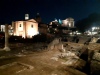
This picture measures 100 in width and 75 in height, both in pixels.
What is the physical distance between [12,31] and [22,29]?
7.20 meters

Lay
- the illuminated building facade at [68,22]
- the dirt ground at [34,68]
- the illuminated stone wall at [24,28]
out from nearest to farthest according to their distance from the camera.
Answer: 1. the dirt ground at [34,68]
2. the illuminated stone wall at [24,28]
3. the illuminated building facade at [68,22]

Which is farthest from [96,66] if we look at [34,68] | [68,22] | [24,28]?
[68,22]

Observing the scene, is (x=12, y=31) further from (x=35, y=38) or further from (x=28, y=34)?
(x=35, y=38)

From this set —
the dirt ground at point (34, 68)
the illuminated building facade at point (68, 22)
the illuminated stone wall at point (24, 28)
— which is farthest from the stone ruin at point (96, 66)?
the illuminated building facade at point (68, 22)

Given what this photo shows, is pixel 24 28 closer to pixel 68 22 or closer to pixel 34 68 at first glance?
pixel 34 68

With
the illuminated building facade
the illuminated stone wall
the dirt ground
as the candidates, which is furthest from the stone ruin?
the illuminated building facade

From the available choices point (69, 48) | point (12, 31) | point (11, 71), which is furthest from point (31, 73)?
point (12, 31)

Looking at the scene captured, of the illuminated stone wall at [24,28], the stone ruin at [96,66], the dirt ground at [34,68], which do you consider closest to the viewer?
the stone ruin at [96,66]

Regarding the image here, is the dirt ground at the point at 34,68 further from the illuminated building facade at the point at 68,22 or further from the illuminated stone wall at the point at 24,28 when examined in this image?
the illuminated building facade at the point at 68,22

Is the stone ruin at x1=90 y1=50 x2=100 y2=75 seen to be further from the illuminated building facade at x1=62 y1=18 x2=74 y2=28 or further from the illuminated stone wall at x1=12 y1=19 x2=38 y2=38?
the illuminated building facade at x1=62 y1=18 x2=74 y2=28

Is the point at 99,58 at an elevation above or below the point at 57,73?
above

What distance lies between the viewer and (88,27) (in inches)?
2633

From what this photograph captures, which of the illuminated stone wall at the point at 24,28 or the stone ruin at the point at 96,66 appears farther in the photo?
the illuminated stone wall at the point at 24,28

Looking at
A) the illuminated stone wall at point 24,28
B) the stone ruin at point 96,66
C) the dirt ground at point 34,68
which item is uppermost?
the illuminated stone wall at point 24,28
